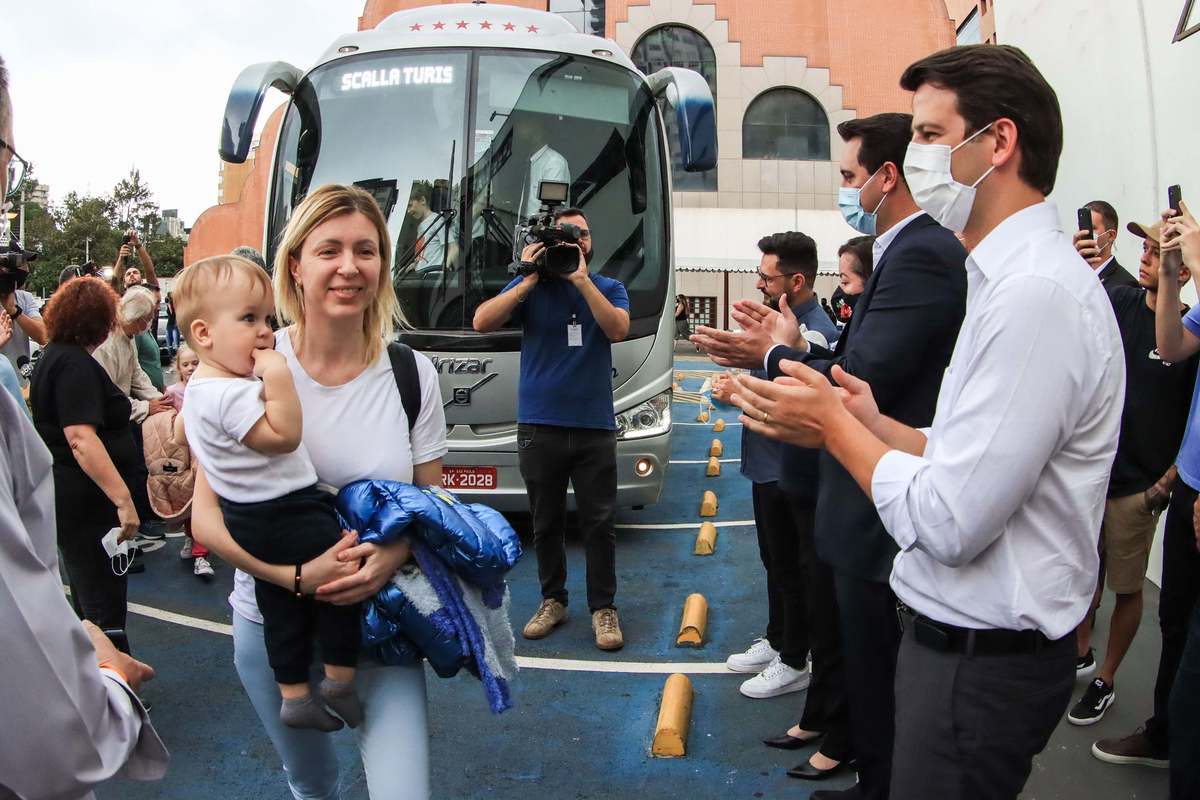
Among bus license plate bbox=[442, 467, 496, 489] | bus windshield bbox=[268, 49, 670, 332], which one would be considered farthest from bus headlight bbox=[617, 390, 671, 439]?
bus license plate bbox=[442, 467, 496, 489]

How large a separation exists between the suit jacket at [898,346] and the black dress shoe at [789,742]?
1.37 metres

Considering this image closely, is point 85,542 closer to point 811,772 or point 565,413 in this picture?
point 565,413

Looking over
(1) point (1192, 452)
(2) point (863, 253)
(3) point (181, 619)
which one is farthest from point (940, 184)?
(3) point (181, 619)

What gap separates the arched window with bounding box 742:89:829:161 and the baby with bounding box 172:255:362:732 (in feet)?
100.0

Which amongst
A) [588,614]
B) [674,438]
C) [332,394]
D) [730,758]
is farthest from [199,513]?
[674,438]

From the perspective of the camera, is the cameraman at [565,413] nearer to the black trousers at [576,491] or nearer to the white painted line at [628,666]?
the black trousers at [576,491]

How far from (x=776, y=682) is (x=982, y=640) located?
9.43ft

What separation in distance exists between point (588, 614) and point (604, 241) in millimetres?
2720

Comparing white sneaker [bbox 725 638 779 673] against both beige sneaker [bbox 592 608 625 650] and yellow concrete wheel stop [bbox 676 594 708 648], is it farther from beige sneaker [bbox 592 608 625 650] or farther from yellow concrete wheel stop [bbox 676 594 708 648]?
beige sneaker [bbox 592 608 625 650]

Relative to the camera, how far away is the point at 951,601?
6.41 feet

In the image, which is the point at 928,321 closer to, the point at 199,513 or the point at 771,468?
the point at 771,468

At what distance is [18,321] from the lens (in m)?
6.43

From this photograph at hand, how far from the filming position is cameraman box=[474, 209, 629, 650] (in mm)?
5426

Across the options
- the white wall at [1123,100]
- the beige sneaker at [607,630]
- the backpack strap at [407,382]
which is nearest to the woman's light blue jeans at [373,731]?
the backpack strap at [407,382]
